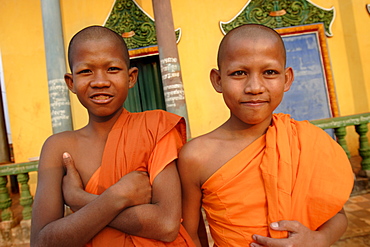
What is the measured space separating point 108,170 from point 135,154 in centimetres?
14

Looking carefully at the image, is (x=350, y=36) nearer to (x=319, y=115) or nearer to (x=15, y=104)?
(x=319, y=115)

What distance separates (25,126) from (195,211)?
5.33 m

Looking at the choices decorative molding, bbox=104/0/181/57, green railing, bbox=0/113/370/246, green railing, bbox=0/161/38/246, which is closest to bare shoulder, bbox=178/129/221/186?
green railing, bbox=0/113/370/246

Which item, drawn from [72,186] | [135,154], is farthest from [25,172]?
[135,154]

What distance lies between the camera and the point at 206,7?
553cm

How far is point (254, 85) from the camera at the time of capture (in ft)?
3.89

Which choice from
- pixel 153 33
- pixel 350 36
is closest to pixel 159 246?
pixel 153 33

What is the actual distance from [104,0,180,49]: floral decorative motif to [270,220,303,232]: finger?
4.80 m

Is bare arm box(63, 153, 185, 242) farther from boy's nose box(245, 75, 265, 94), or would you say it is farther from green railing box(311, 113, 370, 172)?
A: green railing box(311, 113, 370, 172)

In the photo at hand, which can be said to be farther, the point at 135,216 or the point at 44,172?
the point at 44,172

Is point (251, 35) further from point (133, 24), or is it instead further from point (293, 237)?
point (133, 24)

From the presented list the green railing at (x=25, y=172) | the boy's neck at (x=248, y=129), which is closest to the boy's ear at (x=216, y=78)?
the boy's neck at (x=248, y=129)

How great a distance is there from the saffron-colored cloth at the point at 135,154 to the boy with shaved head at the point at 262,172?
0.13 meters

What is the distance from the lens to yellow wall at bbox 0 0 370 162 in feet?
17.9
